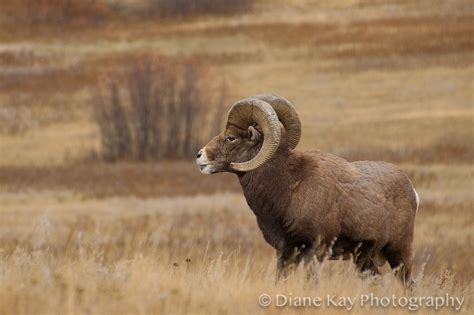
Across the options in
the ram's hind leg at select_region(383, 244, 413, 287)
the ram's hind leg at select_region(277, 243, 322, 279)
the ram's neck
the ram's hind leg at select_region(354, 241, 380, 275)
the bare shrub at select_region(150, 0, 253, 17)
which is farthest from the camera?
the bare shrub at select_region(150, 0, 253, 17)

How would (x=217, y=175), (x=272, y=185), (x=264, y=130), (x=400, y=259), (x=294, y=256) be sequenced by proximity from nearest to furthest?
(x=294, y=256)
(x=264, y=130)
(x=272, y=185)
(x=400, y=259)
(x=217, y=175)

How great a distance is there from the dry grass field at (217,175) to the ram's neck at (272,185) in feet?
1.62

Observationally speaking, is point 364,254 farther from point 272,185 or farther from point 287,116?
point 287,116

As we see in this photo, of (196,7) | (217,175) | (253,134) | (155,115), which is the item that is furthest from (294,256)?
(196,7)

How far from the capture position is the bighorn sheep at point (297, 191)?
10359 mm

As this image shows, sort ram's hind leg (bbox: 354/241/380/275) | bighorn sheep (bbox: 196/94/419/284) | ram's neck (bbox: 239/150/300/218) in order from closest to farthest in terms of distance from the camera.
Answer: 1. bighorn sheep (bbox: 196/94/419/284)
2. ram's neck (bbox: 239/150/300/218)
3. ram's hind leg (bbox: 354/241/380/275)

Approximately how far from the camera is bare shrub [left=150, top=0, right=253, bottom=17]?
7200 cm

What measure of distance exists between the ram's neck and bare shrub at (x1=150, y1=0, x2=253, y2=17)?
201 feet

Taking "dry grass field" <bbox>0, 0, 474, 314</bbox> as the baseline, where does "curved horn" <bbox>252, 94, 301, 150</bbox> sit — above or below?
above

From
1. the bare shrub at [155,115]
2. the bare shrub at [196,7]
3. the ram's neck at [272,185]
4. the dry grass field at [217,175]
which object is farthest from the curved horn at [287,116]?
the bare shrub at [196,7]

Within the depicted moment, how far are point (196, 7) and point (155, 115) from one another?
3360 cm

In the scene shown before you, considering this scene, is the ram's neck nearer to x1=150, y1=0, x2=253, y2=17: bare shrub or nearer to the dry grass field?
the dry grass field

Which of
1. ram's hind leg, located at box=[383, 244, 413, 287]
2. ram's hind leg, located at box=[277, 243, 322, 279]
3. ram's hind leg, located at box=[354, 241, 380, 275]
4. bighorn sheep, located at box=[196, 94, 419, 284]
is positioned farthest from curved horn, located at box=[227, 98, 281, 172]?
ram's hind leg, located at box=[383, 244, 413, 287]

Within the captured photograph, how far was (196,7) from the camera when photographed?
7338 cm
